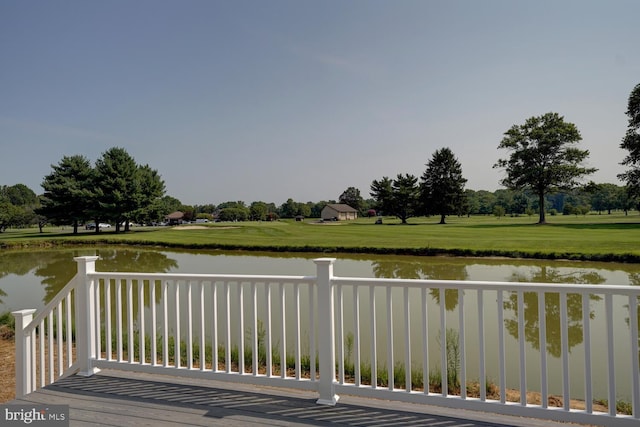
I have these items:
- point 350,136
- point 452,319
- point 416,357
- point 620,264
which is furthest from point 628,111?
point 416,357

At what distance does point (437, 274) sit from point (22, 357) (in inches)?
438

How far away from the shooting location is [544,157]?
37.1 metres

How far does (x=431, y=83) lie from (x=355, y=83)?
12.7 feet

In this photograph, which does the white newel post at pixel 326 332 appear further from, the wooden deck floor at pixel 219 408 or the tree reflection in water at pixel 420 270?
the tree reflection in water at pixel 420 270

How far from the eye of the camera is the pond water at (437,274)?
18.4ft

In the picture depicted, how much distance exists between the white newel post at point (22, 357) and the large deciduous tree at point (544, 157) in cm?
3850

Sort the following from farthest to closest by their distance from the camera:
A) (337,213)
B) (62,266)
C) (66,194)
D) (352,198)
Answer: (352,198) < (337,213) < (66,194) < (62,266)

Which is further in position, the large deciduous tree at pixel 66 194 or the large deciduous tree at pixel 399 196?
Result: the large deciduous tree at pixel 399 196

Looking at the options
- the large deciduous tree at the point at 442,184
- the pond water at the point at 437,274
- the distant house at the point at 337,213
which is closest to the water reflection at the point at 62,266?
the pond water at the point at 437,274

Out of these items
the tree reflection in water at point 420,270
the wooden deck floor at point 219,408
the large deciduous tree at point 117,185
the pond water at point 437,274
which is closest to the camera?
the wooden deck floor at point 219,408

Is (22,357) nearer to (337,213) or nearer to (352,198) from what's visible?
(337,213)

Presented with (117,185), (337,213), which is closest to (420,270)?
(117,185)

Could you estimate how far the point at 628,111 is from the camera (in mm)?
31828

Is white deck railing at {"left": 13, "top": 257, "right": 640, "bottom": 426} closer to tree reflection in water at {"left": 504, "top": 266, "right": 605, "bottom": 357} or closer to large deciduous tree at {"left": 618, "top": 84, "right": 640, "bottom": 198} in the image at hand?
tree reflection in water at {"left": 504, "top": 266, "right": 605, "bottom": 357}
